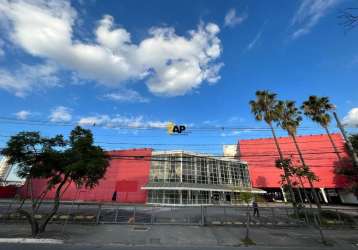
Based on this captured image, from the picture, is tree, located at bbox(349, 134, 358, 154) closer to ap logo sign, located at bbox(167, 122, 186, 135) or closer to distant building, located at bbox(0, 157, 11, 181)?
ap logo sign, located at bbox(167, 122, 186, 135)

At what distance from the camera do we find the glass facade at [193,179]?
36031 mm

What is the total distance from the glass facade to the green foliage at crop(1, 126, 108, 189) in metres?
18.5

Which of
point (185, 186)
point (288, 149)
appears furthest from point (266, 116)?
point (288, 149)

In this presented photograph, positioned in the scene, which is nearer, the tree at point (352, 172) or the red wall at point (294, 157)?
the tree at point (352, 172)

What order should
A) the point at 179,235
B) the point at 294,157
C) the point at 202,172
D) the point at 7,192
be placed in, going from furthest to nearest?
the point at 294,157
the point at 7,192
the point at 202,172
the point at 179,235

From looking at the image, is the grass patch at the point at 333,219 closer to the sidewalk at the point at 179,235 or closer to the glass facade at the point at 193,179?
the sidewalk at the point at 179,235

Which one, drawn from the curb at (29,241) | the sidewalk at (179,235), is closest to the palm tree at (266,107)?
the sidewalk at (179,235)

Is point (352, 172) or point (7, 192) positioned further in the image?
point (7, 192)

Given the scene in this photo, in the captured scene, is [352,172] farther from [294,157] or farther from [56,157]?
[56,157]

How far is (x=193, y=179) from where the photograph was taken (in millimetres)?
39219

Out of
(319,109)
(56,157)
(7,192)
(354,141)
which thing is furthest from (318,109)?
(7,192)

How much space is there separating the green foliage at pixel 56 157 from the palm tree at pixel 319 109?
25660 millimetres

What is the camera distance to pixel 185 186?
35312mm

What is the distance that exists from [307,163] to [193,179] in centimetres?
2612
